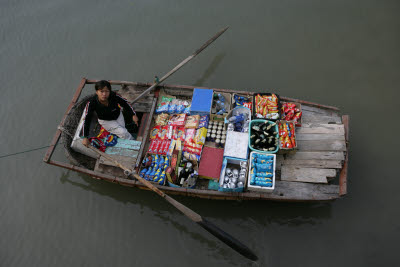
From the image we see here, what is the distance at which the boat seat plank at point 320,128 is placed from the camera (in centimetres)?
493

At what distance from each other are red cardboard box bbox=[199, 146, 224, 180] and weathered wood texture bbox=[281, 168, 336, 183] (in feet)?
3.93

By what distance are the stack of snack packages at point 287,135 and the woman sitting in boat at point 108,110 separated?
2.95 metres

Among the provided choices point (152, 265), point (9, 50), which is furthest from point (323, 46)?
point (9, 50)

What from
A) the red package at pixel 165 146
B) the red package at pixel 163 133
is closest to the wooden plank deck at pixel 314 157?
the red package at pixel 165 146

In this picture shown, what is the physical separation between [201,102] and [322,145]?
8.28ft

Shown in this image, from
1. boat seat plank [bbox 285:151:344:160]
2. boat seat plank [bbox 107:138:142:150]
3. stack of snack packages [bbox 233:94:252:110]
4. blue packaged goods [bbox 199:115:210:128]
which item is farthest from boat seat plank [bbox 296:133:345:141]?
boat seat plank [bbox 107:138:142:150]

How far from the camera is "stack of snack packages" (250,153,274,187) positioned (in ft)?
14.3

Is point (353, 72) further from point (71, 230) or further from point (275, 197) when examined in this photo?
point (71, 230)

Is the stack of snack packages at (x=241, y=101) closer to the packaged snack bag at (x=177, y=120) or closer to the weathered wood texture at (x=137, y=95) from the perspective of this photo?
the packaged snack bag at (x=177, y=120)

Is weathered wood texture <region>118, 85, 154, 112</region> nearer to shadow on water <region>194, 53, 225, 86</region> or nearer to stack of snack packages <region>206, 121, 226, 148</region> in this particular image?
stack of snack packages <region>206, 121, 226, 148</region>

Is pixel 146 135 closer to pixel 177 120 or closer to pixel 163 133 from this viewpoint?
pixel 163 133

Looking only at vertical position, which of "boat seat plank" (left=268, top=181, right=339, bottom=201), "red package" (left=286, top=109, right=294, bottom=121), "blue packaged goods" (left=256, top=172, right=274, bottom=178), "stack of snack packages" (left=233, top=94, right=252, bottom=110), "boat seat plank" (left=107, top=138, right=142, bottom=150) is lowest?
"boat seat plank" (left=268, top=181, right=339, bottom=201)

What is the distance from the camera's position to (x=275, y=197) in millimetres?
4387

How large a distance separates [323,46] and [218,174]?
16.6ft
